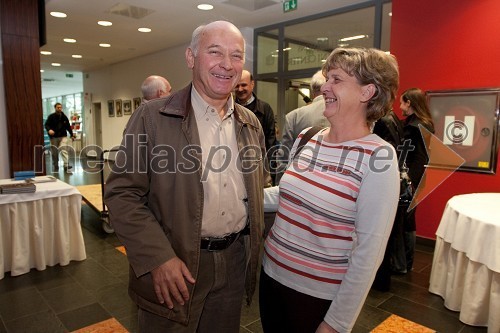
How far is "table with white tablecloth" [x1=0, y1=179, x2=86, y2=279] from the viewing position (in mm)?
3277

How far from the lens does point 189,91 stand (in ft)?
4.42

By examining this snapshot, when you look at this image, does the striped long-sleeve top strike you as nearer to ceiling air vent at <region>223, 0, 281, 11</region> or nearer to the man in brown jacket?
the man in brown jacket

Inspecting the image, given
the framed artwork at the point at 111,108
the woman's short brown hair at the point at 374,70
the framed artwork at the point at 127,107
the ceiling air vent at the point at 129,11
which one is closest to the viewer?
the woman's short brown hair at the point at 374,70

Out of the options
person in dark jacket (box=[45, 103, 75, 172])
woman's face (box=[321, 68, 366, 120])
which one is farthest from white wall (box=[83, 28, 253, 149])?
woman's face (box=[321, 68, 366, 120])

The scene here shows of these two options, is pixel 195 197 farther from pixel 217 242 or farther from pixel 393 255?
pixel 393 255

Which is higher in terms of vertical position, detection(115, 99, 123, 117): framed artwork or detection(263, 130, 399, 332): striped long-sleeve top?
detection(115, 99, 123, 117): framed artwork

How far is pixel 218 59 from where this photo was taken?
1322 mm

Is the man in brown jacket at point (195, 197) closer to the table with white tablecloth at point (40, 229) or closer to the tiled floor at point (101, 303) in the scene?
the tiled floor at point (101, 303)

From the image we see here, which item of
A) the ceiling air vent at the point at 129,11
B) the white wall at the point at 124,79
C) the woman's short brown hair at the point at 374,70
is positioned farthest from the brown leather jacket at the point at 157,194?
the white wall at the point at 124,79

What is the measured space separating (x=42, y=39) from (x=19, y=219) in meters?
2.66

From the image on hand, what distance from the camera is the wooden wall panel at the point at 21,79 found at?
443 centimetres

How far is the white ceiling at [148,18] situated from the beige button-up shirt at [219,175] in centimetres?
468

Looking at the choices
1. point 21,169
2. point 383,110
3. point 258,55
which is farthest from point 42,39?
point 383,110

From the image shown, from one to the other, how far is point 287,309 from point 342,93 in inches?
32.3
